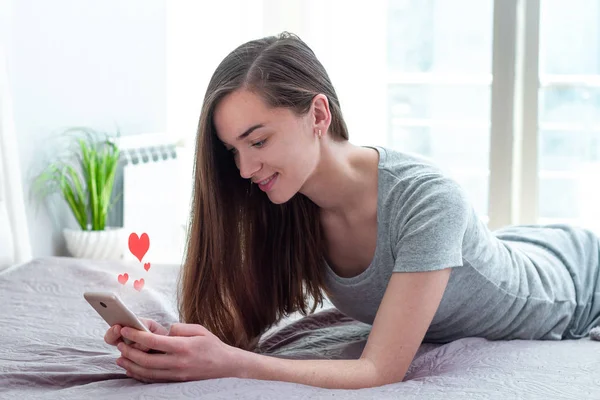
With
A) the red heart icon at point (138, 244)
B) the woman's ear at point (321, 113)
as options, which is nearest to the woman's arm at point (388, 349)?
the woman's ear at point (321, 113)

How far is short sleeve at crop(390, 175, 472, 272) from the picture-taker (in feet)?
4.85

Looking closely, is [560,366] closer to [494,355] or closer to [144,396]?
[494,355]

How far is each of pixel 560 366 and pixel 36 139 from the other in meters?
2.28

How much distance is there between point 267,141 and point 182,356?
17.0 inches

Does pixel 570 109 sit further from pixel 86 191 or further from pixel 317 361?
pixel 317 361

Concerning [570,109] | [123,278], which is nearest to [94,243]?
[123,278]

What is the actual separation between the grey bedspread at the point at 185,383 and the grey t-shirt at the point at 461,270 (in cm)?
6

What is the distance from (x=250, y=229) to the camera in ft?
5.74

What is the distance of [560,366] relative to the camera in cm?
153

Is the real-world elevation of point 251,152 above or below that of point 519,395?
above

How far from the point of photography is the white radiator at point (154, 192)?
3723 mm

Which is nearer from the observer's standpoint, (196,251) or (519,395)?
(519,395)

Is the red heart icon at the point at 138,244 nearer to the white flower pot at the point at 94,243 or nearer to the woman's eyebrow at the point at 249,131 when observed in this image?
the white flower pot at the point at 94,243

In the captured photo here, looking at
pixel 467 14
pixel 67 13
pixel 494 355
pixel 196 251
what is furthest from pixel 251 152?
pixel 467 14
